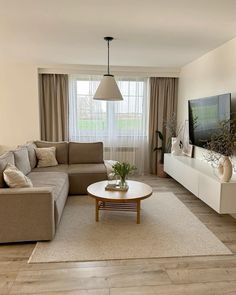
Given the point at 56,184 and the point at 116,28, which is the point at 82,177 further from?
the point at 116,28

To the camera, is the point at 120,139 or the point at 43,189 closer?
the point at 43,189

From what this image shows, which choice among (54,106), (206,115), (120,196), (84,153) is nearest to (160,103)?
(206,115)

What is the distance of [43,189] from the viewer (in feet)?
9.47

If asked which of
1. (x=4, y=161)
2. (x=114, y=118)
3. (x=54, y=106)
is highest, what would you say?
(x=54, y=106)

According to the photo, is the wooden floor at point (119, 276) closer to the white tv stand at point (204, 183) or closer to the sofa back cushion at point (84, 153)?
the white tv stand at point (204, 183)

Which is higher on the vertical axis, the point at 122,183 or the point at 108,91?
the point at 108,91

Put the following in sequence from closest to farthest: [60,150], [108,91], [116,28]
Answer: [116,28] < [108,91] < [60,150]

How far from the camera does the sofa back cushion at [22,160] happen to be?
387 centimetres

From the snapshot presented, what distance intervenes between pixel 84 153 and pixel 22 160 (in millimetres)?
1379

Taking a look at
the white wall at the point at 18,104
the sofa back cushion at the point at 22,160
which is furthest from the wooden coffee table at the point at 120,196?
the white wall at the point at 18,104

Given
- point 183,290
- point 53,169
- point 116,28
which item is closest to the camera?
point 183,290

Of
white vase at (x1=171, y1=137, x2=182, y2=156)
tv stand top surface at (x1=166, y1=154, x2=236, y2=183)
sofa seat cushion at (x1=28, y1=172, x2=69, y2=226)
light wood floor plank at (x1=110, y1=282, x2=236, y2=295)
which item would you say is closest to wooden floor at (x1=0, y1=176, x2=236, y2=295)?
light wood floor plank at (x1=110, y1=282, x2=236, y2=295)

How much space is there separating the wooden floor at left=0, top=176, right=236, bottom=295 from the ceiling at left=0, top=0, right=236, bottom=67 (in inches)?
97.6

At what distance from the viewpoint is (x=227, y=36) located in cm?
353
